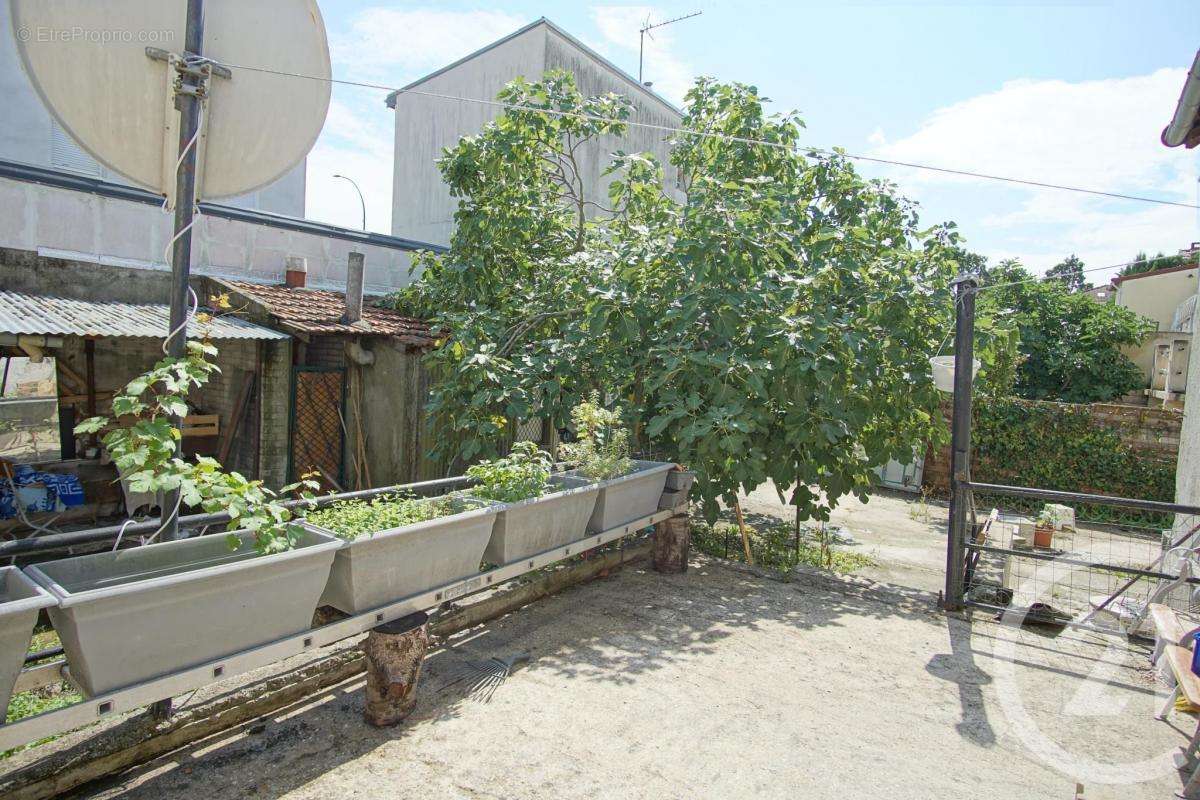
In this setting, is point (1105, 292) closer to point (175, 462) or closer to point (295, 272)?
point (295, 272)

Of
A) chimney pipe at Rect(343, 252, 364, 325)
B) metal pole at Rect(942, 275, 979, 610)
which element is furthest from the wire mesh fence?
chimney pipe at Rect(343, 252, 364, 325)

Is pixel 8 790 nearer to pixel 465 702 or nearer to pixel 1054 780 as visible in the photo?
pixel 465 702

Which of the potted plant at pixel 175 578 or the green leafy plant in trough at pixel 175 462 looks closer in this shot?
the potted plant at pixel 175 578

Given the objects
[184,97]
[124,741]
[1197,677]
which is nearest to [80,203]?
[184,97]

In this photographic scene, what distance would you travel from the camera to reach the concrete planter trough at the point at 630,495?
4426 mm

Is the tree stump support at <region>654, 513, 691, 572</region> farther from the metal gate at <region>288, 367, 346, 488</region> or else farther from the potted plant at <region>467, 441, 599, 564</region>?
the metal gate at <region>288, 367, 346, 488</region>

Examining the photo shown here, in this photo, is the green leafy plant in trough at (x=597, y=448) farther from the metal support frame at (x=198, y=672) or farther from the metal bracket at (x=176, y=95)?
the metal bracket at (x=176, y=95)

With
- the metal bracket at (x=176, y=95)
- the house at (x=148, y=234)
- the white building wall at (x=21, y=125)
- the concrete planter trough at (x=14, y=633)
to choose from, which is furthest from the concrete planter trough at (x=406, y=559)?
the white building wall at (x=21, y=125)

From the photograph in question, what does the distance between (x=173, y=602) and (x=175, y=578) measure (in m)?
0.09

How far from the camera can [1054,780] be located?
295cm

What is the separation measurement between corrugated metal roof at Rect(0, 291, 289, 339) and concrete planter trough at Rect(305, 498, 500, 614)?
2.90 meters

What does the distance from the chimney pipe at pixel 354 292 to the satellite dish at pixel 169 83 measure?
17.0ft

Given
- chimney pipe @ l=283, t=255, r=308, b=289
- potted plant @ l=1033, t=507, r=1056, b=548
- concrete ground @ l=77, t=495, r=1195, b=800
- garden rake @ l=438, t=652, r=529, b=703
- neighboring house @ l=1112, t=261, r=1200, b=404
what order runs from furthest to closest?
neighboring house @ l=1112, t=261, r=1200, b=404 < chimney pipe @ l=283, t=255, r=308, b=289 < potted plant @ l=1033, t=507, r=1056, b=548 < garden rake @ l=438, t=652, r=529, b=703 < concrete ground @ l=77, t=495, r=1195, b=800

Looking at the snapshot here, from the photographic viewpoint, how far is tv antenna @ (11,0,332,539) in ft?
7.75
